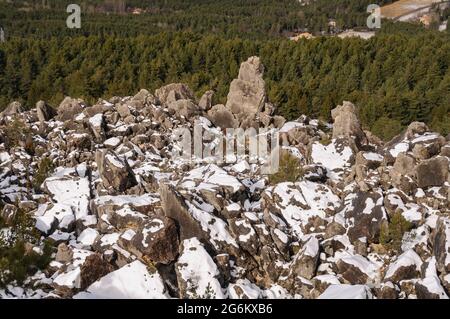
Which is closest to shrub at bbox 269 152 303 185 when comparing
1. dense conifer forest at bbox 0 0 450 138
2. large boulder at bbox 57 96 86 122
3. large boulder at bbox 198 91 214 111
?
large boulder at bbox 198 91 214 111

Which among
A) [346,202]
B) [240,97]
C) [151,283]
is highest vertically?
[240,97]

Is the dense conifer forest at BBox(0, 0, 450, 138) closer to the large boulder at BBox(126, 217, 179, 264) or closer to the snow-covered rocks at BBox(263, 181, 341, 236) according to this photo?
the snow-covered rocks at BBox(263, 181, 341, 236)

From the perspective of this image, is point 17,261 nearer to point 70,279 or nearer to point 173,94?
point 70,279

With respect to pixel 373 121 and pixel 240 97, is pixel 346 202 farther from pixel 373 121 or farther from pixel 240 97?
pixel 373 121

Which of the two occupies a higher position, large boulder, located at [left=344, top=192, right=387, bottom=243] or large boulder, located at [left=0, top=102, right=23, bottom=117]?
large boulder, located at [left=0, top=102, right=23, bottom=117]
